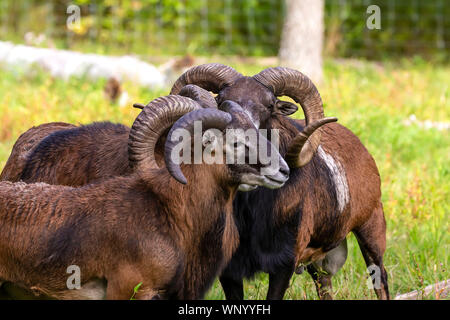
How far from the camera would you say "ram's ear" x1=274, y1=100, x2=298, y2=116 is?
6094 mm

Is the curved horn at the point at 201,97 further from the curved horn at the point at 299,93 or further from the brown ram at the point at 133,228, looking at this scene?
the curved horn at the point at 299,93

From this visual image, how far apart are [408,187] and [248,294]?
2.46m

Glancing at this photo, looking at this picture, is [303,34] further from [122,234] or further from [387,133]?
[122,234]

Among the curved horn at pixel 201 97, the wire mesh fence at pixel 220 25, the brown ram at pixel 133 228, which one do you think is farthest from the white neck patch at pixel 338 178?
the wire mesh fence at pixel 220 25

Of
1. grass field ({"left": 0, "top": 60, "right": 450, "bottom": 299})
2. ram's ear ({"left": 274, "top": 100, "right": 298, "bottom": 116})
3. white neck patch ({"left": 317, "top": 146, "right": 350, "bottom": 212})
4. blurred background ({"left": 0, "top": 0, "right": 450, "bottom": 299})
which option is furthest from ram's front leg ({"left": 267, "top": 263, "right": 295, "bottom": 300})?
ram's ear ({"left": 274, "top": 100, "right": 298, "bottom": 116})

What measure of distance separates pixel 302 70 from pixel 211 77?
8413mm

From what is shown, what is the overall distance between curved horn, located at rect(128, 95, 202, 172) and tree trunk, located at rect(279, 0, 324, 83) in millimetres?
9564

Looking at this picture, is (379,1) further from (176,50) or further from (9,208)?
(9,208)

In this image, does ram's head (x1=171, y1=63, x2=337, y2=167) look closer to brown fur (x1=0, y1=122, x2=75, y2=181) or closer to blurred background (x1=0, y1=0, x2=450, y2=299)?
blurred background (x1=0, y1=0, x2=450, y2=299)

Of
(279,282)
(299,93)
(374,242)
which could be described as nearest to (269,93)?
(299,93)

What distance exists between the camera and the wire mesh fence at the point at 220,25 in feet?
64.8

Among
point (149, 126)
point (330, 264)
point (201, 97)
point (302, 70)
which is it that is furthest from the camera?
point (302, 70)

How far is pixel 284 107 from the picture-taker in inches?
243
